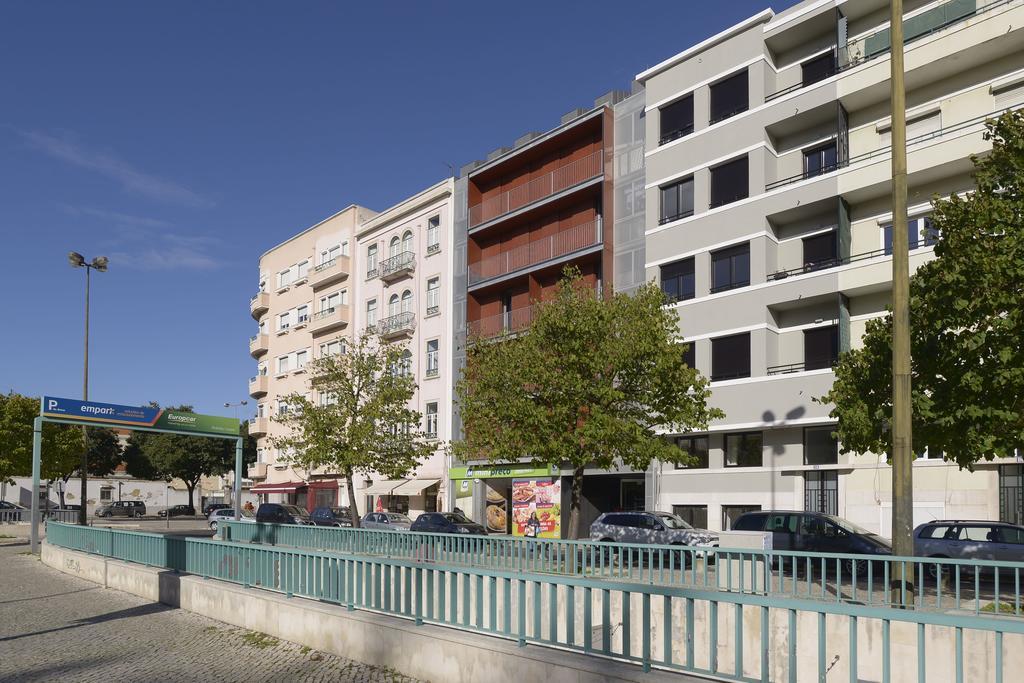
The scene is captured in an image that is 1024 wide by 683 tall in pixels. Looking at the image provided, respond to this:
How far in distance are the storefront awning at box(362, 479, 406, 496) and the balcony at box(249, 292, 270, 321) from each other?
65.3 feet

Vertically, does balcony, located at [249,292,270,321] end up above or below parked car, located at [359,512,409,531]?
above

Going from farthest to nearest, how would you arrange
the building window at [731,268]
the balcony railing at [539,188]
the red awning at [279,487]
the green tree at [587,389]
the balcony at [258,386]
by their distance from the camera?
the balcony at [258,386]
the red awning at [279,487]
the balcony railing at [539,188]
the building window at [731,268]
the green tree at [587,389]

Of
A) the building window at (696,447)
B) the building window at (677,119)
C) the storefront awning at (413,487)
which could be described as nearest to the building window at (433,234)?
the storefront awning at (413,487)

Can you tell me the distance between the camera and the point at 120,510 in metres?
75.6

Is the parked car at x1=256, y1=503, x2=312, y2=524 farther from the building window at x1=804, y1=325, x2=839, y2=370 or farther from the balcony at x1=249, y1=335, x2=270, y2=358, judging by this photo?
the balcony at x1=249, y1=335, x2=270, y2=358

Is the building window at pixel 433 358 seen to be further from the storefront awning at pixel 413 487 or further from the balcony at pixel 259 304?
the balcony at pixel 259 304

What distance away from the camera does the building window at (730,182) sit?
108 feet

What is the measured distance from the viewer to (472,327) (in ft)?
148

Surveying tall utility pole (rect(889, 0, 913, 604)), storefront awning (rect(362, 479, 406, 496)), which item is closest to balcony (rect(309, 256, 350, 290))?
storefront awning (rect(362, 479, 406, 496))

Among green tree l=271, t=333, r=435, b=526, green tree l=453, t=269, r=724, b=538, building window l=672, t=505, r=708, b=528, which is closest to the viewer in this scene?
green tree l=453, t=269, r=724, b=538

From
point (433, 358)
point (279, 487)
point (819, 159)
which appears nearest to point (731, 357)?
point (819, 159)

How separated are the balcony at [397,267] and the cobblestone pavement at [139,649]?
3357 centimetres

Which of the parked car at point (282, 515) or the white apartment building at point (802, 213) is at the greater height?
the white apartment building at point (802, 213)

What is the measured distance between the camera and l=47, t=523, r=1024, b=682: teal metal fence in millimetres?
6297
